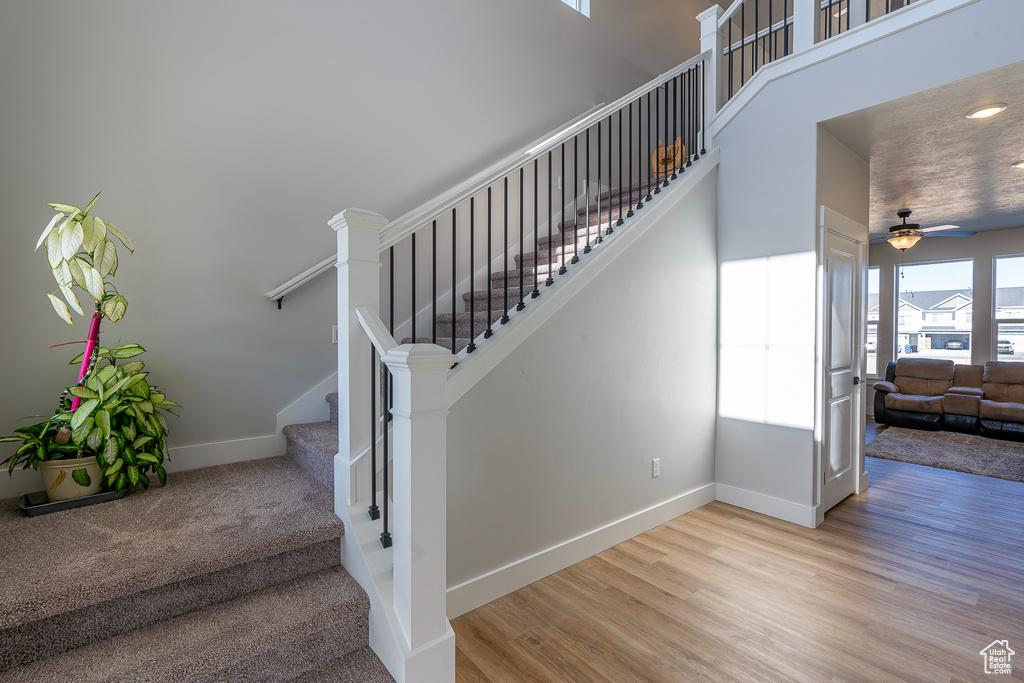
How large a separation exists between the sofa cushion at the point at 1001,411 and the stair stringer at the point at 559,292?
496cm

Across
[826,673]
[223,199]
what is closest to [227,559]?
[223,199]

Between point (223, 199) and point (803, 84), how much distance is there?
3627 mm

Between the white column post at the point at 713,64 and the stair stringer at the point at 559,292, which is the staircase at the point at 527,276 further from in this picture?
the white column post at the point at 713,64

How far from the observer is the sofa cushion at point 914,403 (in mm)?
5891

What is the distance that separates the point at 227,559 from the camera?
67.1 inches

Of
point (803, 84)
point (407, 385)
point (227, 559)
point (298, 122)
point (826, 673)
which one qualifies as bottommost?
point (826, 673)

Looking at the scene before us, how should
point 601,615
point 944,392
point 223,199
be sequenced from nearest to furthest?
point 601,615 < point 223,199 < point 944,392

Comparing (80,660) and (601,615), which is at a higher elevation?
(80,660)

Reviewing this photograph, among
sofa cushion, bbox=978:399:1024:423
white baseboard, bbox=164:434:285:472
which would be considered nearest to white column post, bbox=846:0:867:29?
white baseboard, bbox=164:434:285:472

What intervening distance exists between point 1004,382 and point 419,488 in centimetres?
732

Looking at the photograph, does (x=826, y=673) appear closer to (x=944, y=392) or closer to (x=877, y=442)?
(x=877, y=442)

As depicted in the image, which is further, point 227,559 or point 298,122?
point 298,122

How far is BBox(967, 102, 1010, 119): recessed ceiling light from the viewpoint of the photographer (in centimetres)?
277

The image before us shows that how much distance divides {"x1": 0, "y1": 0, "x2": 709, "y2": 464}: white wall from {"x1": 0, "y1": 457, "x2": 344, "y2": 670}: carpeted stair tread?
742 mm
